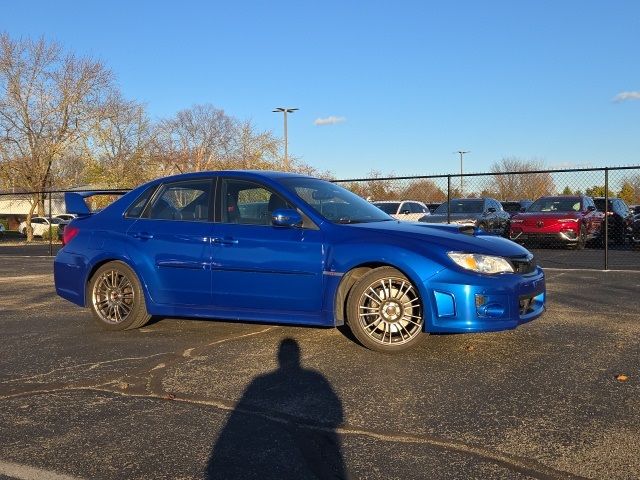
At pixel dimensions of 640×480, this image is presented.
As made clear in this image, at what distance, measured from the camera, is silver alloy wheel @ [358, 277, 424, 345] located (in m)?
5.32

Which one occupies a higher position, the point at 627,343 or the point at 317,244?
the point at 317,244

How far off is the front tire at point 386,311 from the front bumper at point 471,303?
0.19 meters

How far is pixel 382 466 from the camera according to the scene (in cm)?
314

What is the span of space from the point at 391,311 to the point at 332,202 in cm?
138

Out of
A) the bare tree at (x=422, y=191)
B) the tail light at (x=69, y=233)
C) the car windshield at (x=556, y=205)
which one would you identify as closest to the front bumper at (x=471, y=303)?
the tail light at (x=69, y=233)

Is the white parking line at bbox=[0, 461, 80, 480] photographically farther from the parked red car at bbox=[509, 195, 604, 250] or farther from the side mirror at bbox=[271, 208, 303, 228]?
the parked red car at bbox=[509, 195, 604, 250]

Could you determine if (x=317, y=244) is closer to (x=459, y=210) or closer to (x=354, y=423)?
(x=354, y=423)

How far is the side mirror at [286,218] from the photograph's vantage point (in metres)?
5.49

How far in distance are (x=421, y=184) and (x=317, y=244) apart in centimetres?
1541

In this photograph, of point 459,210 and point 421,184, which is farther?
point 421,184

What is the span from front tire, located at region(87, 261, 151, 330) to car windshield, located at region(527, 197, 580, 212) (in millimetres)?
13315

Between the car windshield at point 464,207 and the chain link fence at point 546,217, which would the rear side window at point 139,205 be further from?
the car windshield at point 464,207

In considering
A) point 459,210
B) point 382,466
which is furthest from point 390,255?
point 459,210

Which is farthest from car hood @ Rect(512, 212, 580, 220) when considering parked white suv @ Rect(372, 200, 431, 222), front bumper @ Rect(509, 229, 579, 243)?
parked white suv @ Rect(372, 200, 431, 222)
